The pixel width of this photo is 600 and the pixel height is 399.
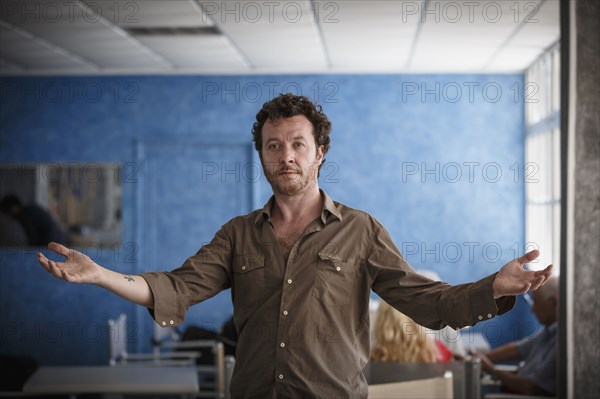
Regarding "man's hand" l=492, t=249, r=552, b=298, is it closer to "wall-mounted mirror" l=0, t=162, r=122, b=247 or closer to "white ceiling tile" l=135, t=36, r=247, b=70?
"white ceiling tile" l=135, t=36, r=247, b=70

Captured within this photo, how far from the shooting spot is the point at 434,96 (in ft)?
21.2

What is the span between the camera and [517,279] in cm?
187

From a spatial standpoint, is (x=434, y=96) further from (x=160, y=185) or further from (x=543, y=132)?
(x=160, y=185)

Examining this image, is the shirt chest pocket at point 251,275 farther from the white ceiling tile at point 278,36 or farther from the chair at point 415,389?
the white ceiling tile at point 278,36

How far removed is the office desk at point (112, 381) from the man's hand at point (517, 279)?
2207 mm

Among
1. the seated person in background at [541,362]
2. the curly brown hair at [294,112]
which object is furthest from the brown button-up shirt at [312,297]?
the seated person in background at [541,362]

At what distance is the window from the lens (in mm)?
5430

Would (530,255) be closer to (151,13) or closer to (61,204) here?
(151,13)

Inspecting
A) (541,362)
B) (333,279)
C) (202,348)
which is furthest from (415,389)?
(202,348)

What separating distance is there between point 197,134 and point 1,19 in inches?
90.8

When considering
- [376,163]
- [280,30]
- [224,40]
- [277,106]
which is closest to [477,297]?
[277,106]

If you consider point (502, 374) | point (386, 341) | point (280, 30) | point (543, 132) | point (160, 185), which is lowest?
point (502, 374)

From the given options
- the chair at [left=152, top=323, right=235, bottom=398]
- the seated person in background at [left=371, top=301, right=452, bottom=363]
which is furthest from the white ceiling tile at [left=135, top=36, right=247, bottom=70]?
the seated person in background at [left=371, top=301, right=452, bottom=363]

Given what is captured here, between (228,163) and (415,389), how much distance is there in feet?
14.1
